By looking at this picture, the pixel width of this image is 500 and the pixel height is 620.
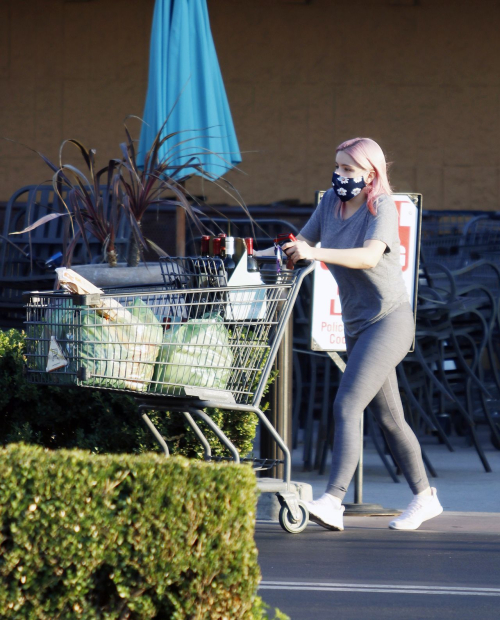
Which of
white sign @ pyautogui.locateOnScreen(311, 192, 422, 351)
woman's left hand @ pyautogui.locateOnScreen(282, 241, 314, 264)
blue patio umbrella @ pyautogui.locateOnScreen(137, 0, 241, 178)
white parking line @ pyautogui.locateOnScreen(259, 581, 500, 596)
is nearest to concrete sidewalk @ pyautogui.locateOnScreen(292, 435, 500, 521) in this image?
white sign @ pyautogui.locateOnScreen(311, 192, 422, 351)

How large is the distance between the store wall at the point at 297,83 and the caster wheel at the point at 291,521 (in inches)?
235

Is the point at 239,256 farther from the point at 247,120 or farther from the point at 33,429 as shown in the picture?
the point at 247,120

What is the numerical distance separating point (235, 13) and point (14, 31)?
2.16m

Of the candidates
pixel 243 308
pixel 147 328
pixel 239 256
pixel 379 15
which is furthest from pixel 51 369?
pixel 379 15

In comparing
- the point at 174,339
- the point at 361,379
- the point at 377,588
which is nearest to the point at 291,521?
the point at 361,379

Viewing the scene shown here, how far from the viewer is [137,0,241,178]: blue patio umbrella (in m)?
6.94

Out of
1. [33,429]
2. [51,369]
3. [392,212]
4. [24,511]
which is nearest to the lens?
[24,511]

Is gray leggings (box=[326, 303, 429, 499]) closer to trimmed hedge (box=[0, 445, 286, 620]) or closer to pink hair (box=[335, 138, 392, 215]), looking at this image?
pink hair (box=[335, 138, 392, 215])

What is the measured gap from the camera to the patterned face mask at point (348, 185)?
14.9 feet

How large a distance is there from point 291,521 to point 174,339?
1097 mm

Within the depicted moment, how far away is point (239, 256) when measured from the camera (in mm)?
4691

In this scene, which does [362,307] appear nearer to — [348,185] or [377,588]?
[348,185]

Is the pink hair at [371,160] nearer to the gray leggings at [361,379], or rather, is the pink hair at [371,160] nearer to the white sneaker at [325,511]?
Answer: the gray leggings at [361,379]

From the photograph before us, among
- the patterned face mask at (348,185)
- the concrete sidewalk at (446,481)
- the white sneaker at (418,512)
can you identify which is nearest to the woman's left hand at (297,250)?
the patterned face mask at (348,185)
